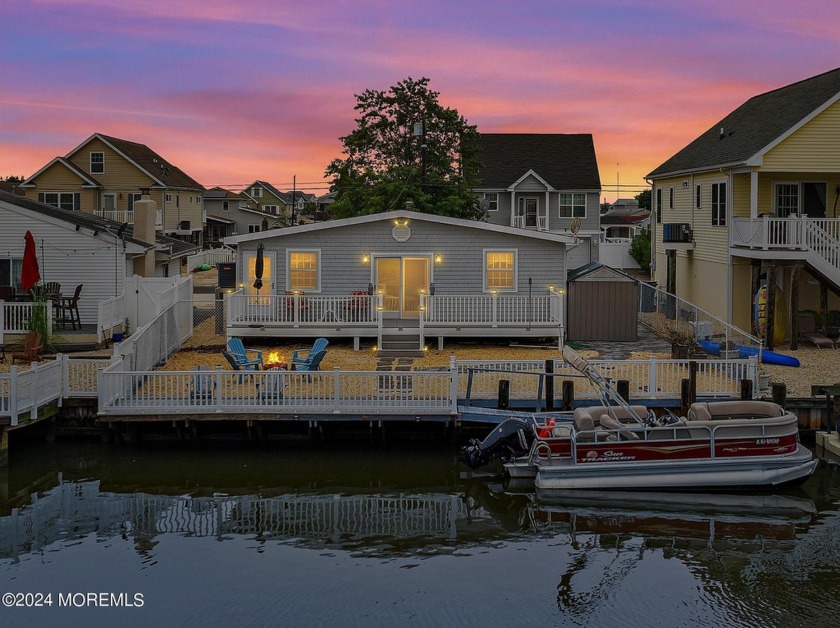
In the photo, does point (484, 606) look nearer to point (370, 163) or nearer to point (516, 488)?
point (516, 488)

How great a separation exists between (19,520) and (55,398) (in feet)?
15.0

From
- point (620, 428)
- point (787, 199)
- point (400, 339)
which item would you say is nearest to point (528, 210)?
point (787, 199)

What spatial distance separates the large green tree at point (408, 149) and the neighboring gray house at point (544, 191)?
2.04m

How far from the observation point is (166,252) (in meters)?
39.3

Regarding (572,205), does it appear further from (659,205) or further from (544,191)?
(659,205)

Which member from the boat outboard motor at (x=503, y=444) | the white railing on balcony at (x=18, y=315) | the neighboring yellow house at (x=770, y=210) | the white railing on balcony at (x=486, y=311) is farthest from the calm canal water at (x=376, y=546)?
the neighboring yellow house at (x=770, y=210)

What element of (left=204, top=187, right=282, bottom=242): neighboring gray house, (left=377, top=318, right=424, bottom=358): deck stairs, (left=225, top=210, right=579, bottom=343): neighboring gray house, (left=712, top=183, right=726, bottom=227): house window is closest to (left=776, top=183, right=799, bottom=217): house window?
(left=712, top=183, right=726, bottom=227): house window

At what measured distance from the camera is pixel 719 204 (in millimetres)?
33938

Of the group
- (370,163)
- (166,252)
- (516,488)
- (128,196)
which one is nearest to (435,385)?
(516,488)

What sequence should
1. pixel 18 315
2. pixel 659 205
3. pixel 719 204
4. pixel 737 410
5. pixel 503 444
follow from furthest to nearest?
pixel 659 205 < pixel 719 204 < pixel 18 315 < pixel 503 444 < pixel 737 410

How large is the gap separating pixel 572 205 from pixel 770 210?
22.9m

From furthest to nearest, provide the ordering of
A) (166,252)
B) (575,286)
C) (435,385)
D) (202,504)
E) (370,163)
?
(370,163)
(166,252)
(575,286)
(435,385)
(202,504)

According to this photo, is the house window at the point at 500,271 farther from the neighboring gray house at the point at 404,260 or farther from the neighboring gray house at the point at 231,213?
the neighboring gray house at the point at 231,213

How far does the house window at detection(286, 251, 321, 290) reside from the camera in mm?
30266
